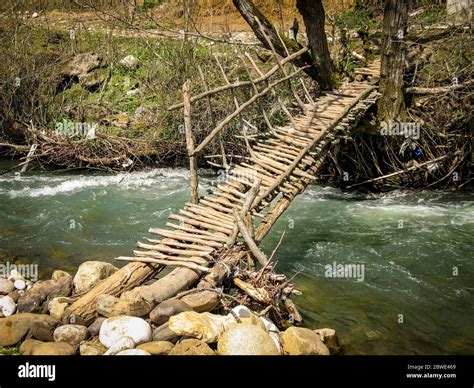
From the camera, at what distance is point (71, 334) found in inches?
164

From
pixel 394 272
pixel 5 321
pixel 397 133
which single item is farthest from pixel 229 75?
pixel 5 321

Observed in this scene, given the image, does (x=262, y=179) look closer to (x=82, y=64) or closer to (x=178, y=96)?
(x=178, y=96)

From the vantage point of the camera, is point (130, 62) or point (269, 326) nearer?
point (269, 326)

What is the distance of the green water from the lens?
551 centimetres

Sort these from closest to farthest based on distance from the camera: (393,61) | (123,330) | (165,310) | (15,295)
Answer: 1. (123,330)
2. (165,310)
3. (15,295)
4. (393,61)

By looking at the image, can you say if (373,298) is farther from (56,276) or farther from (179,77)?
(179,77)

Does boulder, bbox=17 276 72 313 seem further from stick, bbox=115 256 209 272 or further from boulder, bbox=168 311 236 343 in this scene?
boulder, bbox=168 311 236 343

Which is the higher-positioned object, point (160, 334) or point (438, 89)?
point (438, 89)

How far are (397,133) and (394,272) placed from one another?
11.2ft

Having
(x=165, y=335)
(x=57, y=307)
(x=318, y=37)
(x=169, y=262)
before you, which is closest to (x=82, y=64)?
(x=318, y=37)

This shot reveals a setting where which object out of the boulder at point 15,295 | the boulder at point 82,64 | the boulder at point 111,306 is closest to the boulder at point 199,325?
the boulder at point 111,306

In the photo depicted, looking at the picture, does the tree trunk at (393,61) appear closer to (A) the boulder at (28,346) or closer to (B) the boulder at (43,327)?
(B) the boulder at (43,327)

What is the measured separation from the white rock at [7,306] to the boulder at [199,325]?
1.61 meters

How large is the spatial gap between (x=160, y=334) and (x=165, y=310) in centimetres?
21
